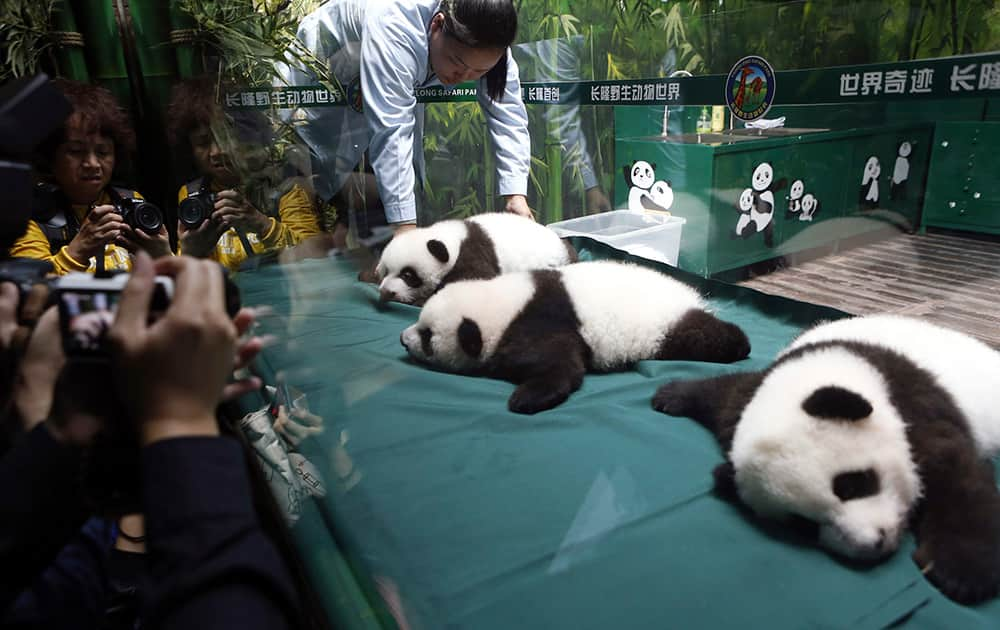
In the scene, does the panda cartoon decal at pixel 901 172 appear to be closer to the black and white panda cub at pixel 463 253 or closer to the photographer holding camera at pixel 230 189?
the black and white panda cub at pixel 463 253

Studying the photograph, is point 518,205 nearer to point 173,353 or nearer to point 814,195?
point 814,195

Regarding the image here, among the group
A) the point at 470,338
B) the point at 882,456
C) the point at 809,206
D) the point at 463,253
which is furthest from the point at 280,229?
the point at 809,206

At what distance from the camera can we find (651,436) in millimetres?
1344

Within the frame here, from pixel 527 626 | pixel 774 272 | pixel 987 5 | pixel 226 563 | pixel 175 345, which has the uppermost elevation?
pixel 987 5

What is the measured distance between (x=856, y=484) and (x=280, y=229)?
44.1 inches

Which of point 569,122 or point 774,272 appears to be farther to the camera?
point 774,272

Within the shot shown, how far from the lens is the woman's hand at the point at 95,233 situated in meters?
0.95

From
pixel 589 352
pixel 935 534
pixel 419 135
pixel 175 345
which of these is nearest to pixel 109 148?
pixel 419 135

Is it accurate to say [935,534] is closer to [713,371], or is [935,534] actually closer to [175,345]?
[713,371]

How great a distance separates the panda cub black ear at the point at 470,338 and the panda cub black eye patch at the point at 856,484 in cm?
86

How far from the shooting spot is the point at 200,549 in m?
0.49

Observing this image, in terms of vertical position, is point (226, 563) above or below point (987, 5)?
below

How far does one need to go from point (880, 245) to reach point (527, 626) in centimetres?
139

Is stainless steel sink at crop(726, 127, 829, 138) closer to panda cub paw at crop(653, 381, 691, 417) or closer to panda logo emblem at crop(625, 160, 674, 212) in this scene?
panda logo emblem at crop(625, 160, 674, 212)
